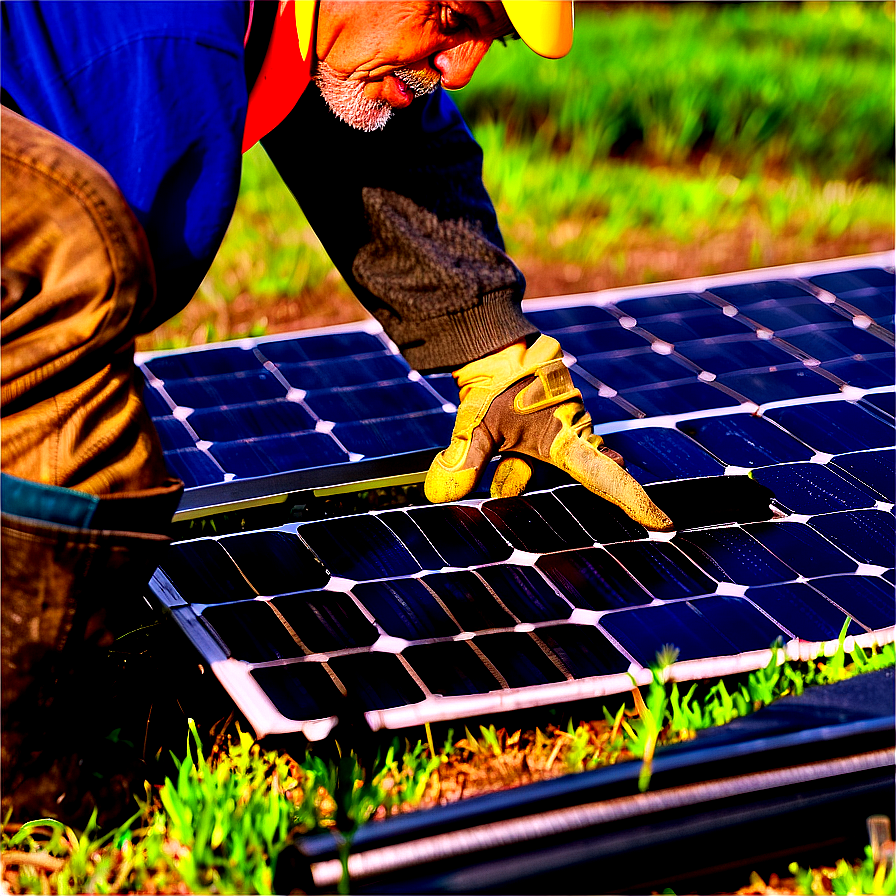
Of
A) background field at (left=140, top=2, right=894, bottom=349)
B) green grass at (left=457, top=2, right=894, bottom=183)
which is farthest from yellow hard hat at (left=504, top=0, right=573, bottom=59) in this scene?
green grass at (left=457, top=2, right=894, bottom=183)

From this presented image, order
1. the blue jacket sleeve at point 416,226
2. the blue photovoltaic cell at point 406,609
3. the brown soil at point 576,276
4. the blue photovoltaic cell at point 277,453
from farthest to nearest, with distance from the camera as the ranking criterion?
the brown soil at point 576,276 → the blue photovoltaic cell at point 277,453 → the blue jacket sleeve at point 416,226 → the blue photovoltaic cell at point 406,609

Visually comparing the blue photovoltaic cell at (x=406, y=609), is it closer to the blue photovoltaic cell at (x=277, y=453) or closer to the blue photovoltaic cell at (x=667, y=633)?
the blue photovoltaic cell at (x=667, y=633)

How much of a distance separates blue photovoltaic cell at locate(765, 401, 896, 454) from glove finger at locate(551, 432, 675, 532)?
68cm

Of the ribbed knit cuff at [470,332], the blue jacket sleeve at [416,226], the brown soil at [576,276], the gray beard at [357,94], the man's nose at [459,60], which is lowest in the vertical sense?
the brown soil at [576,276]

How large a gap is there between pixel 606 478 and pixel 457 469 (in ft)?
1.20

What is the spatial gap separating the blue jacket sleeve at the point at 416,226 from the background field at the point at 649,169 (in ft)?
4.85

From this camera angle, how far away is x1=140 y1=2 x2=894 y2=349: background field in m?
5.43

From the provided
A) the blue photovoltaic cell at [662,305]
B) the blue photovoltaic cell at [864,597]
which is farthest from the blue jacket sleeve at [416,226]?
the blue photovoltaic cell at [662,305]

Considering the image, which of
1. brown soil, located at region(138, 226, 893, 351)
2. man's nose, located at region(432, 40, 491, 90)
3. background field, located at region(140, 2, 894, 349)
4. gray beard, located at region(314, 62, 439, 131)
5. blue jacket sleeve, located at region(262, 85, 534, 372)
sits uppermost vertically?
man's nose, located at region(432, 40, 491, 90)

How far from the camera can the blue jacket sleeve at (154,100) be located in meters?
2.20

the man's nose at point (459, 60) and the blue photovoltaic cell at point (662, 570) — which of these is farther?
the blue photovoltaic cell at point (662, 570)

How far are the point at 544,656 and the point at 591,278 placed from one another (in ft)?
10.0

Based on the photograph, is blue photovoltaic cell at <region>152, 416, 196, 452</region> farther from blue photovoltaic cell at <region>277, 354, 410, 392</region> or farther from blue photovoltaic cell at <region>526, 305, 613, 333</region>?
blue photovoltaic cell at <region>526, 305, 613, 333</region>

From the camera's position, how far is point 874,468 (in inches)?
137
